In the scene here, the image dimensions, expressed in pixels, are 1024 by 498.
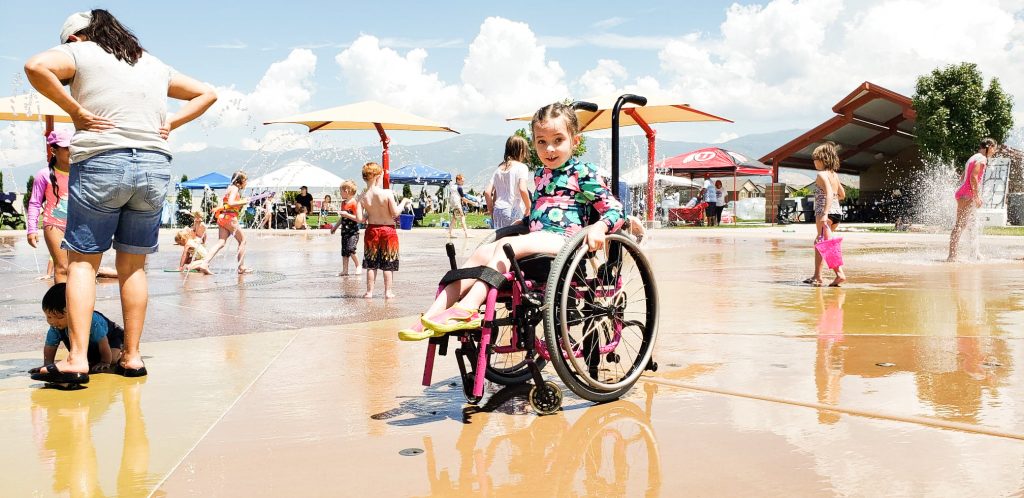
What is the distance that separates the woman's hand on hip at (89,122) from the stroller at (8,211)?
99.7 feet

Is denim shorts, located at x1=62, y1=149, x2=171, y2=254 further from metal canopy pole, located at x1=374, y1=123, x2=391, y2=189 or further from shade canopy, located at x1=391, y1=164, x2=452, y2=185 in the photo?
shade canopy, located at x1=391, y1=164, x2=452, y2=185

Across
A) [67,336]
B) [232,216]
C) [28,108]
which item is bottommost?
[67,336]

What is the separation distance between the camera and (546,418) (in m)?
3.66

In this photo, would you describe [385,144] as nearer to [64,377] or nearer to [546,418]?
[64,377]

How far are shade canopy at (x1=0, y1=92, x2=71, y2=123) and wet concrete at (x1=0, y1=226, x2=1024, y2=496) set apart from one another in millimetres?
5645

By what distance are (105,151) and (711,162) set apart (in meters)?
33.7

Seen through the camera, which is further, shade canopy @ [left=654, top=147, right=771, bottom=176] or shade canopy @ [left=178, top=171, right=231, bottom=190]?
shade canopy @ [left=178, top=171, right=231, bottom=190]

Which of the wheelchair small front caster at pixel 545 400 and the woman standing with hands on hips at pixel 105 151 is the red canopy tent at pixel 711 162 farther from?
the wheelchair small front caster at pixel 545 400

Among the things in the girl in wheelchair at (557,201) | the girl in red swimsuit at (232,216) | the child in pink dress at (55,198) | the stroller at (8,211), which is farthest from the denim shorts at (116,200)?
the stroller at (8,211)

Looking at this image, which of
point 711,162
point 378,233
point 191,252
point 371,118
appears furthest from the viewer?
point 711,162

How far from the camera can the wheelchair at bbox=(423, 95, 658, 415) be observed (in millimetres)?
3611

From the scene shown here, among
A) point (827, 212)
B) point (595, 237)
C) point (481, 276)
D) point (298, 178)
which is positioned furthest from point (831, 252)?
point (298, 178)

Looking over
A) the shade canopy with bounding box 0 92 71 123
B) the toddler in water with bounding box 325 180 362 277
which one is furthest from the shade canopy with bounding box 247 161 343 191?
the toddler in water with bounding box 325 180 362 277

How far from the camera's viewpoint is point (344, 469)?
9.82ft
